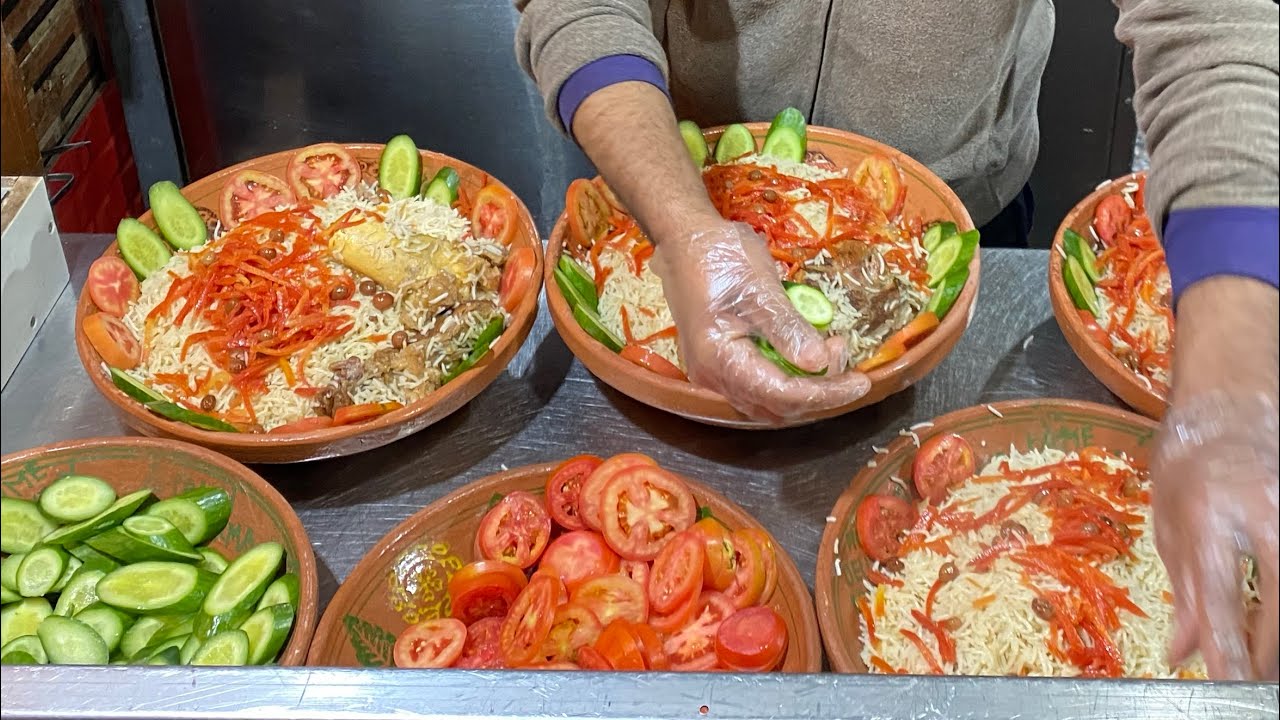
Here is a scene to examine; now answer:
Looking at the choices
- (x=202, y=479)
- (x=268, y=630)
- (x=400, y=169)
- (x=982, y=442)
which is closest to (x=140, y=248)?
(x=400, y=169)

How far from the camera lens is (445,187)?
227 centimetres

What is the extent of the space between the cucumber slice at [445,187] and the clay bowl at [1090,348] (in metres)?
1.20

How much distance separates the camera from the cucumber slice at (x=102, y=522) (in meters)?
1.41

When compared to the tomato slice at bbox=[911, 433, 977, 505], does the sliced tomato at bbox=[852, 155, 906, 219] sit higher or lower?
higher

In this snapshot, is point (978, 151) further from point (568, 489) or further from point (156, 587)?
point (156, 587)

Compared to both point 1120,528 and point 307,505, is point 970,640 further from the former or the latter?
point 307,505

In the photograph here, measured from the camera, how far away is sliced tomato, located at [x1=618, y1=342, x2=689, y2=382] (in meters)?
1.77

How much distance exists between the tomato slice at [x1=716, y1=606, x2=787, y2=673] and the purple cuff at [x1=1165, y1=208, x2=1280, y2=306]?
25.3 inches

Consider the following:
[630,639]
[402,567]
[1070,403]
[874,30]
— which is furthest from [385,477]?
[874,30]

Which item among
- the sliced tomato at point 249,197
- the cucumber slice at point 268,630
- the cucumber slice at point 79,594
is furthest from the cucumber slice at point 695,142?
the cucumber slice at point 79,594

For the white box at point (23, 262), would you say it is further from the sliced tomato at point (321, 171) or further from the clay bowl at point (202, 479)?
the sliced tomato at point (321, 171)

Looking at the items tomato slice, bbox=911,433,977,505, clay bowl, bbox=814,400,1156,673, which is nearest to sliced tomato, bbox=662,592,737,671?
clay bowl, bbox=814,400,1156,673

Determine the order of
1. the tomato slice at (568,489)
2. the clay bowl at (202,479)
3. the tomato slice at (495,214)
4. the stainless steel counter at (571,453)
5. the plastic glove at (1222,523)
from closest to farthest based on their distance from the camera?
the plastic glove at (1222,523) → the stainless steel counter at (571,453) → the clay bowl at (202,479) → the tomato slice at (568,489) → the tomato slice at (495,214)

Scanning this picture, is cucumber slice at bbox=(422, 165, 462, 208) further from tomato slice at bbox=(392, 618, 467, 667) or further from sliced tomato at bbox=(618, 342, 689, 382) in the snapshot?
tomato slice at bbox=(392, 618, 467, 667)
